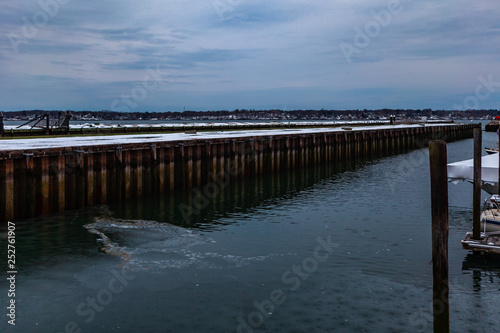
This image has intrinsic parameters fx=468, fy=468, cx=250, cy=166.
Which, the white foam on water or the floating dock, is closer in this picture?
the floating dock

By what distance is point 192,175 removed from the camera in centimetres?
3706

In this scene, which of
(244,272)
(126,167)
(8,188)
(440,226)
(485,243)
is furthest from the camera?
(126,167)

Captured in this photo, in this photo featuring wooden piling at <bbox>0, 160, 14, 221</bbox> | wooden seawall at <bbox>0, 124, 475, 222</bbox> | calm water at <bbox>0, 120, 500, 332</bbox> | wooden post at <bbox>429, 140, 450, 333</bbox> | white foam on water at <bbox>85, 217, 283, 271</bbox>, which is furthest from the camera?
wooden seawall at <bbox>0, 124, 475, 222</bbox>

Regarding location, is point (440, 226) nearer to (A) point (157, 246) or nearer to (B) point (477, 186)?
(B) point (477, 186)

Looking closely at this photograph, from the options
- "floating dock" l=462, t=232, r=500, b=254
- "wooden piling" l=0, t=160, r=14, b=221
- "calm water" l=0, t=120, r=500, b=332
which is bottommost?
"calm water" l=0, t=120, r=500, b=332

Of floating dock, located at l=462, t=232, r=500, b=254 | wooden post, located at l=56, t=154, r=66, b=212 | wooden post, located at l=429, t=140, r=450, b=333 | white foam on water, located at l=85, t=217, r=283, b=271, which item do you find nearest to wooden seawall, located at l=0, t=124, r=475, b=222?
wooden post, located at l=56, t=154, r=66, b=212

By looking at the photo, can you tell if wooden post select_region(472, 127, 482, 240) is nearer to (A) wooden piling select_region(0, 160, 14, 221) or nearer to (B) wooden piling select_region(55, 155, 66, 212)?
(B) wooden piling select_region(55, 155, 66, 212)

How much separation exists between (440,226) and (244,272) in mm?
8747

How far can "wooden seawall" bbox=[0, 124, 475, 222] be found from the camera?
2458 cm

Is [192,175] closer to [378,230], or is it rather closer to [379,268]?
[378,230]

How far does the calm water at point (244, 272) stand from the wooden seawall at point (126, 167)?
1290 millimetres

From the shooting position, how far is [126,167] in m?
31.2

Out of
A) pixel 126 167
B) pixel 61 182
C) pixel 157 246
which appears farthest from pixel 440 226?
pixel 126 167

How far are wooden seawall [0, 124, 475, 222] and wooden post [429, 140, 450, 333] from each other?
69.0 feet
